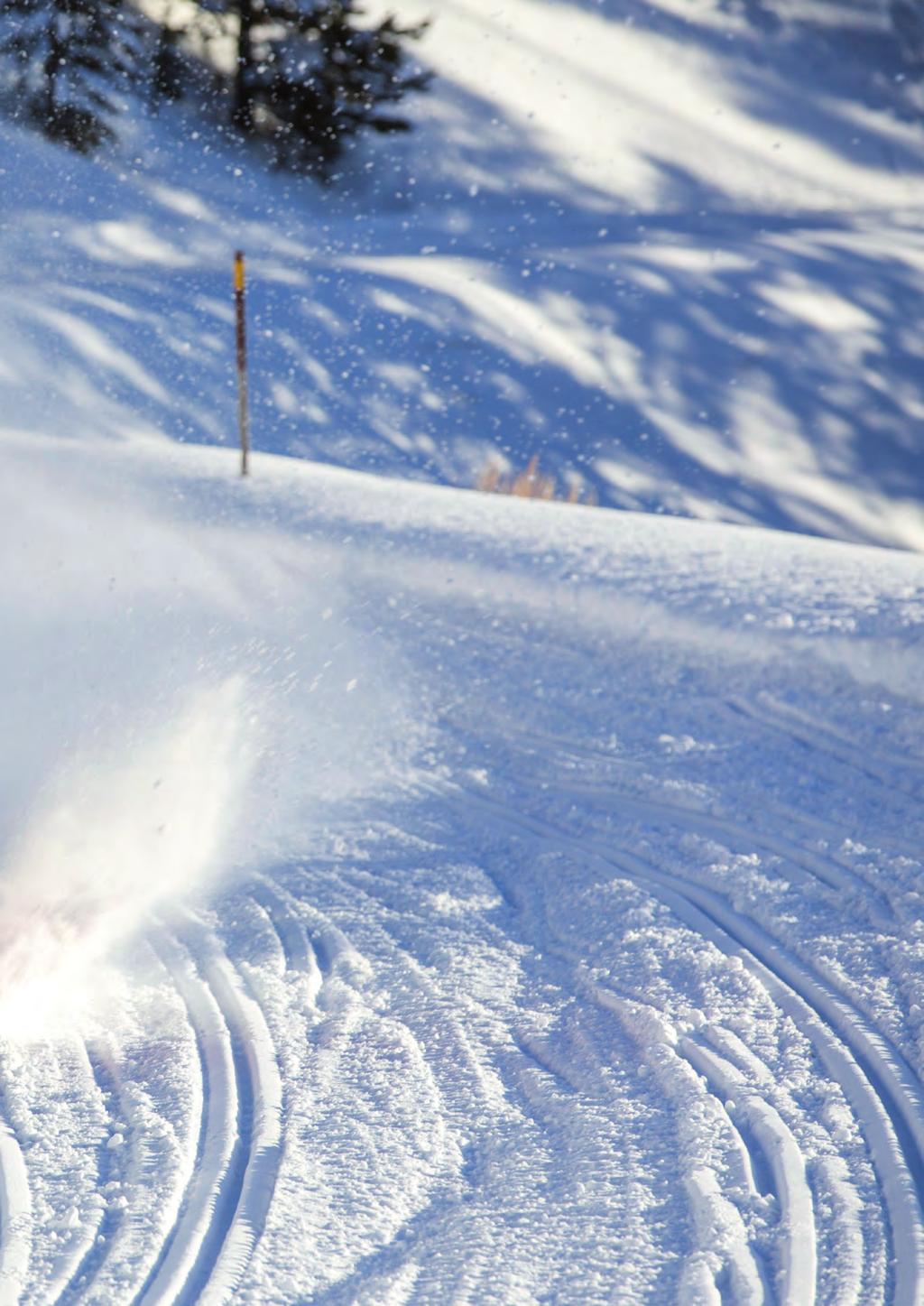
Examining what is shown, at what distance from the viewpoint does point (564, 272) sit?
18.5m

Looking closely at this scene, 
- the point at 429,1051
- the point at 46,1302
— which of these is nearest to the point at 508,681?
the point at 429,1051

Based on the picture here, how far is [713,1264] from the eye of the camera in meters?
2.28

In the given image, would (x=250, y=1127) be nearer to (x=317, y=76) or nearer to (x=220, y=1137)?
(x=220, y=1137)

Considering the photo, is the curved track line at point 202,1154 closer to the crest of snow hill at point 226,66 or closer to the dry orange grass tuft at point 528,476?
the dry orange grass tuft at point 528,476

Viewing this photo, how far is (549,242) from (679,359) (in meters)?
2.89

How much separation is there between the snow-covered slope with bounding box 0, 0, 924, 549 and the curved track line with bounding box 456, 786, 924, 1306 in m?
10.0

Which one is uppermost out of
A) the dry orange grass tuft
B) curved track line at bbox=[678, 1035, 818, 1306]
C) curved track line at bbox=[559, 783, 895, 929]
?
curved track line at bbox=[678, 1035, 818, 1306]

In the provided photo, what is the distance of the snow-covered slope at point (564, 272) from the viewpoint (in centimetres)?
1502

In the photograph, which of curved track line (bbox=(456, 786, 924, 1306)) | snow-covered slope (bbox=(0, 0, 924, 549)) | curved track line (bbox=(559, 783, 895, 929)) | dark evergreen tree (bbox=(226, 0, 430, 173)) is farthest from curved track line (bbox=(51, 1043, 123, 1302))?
dark evergreen tree (bbox=(226, 0, 430, 173))

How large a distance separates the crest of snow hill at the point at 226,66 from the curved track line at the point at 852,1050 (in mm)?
15598

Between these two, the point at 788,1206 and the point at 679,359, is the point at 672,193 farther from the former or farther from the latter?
the point at 788,1206

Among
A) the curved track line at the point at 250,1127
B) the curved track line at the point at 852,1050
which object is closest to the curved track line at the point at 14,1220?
the curved track line at the point at 250,1127

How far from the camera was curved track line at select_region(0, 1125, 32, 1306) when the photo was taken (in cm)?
220

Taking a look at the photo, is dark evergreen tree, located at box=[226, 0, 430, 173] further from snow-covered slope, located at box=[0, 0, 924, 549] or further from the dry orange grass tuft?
the dry orange grass tuft
